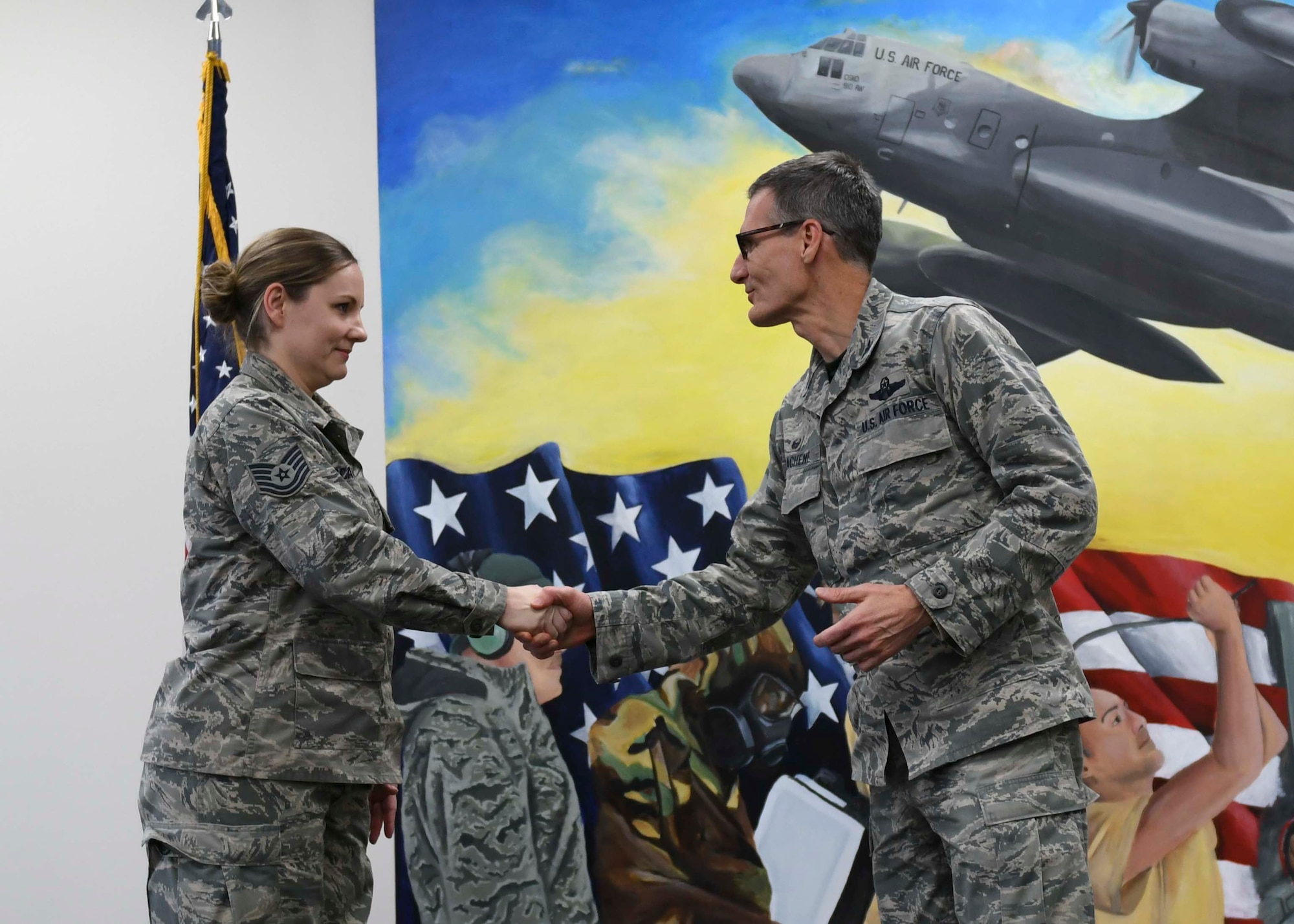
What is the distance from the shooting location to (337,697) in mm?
1678

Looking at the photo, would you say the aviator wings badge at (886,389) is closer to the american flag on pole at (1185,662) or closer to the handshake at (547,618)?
the handshake at (547,618)

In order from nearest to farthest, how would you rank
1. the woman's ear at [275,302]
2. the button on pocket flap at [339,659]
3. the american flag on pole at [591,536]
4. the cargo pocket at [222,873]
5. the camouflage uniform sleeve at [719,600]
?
the cargo pocket at [222,873], the button on pocket flap at [339,659], the woman's ear at [275,302], the camouflage uniform sleeve at [719,600], the american flag on pole at [591,536]

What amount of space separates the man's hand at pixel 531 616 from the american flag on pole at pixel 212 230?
98 centimetres

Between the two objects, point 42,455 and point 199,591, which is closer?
point 199,591

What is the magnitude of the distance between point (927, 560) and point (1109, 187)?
1.44 meters

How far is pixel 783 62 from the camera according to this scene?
2758 mm

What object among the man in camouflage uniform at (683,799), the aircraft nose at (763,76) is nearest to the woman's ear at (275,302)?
the man in camouflage uniform at (683,799)

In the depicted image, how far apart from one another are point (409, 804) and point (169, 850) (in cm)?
119

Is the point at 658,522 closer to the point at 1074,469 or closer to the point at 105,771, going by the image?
the point at 1074,469

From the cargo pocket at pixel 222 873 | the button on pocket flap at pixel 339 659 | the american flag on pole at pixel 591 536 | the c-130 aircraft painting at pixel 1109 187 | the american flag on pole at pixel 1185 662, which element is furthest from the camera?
the american flag on pole at pixel 591 536

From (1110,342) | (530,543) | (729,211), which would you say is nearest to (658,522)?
(530,543)

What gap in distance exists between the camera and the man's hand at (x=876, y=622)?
4.89 ft

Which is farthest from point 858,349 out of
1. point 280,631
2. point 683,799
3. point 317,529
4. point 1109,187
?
point 683,799

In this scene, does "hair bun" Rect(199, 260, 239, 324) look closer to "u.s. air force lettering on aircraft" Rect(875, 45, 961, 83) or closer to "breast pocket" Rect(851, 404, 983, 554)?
"breast pocket" Rect(851, 404, 983, 554)
